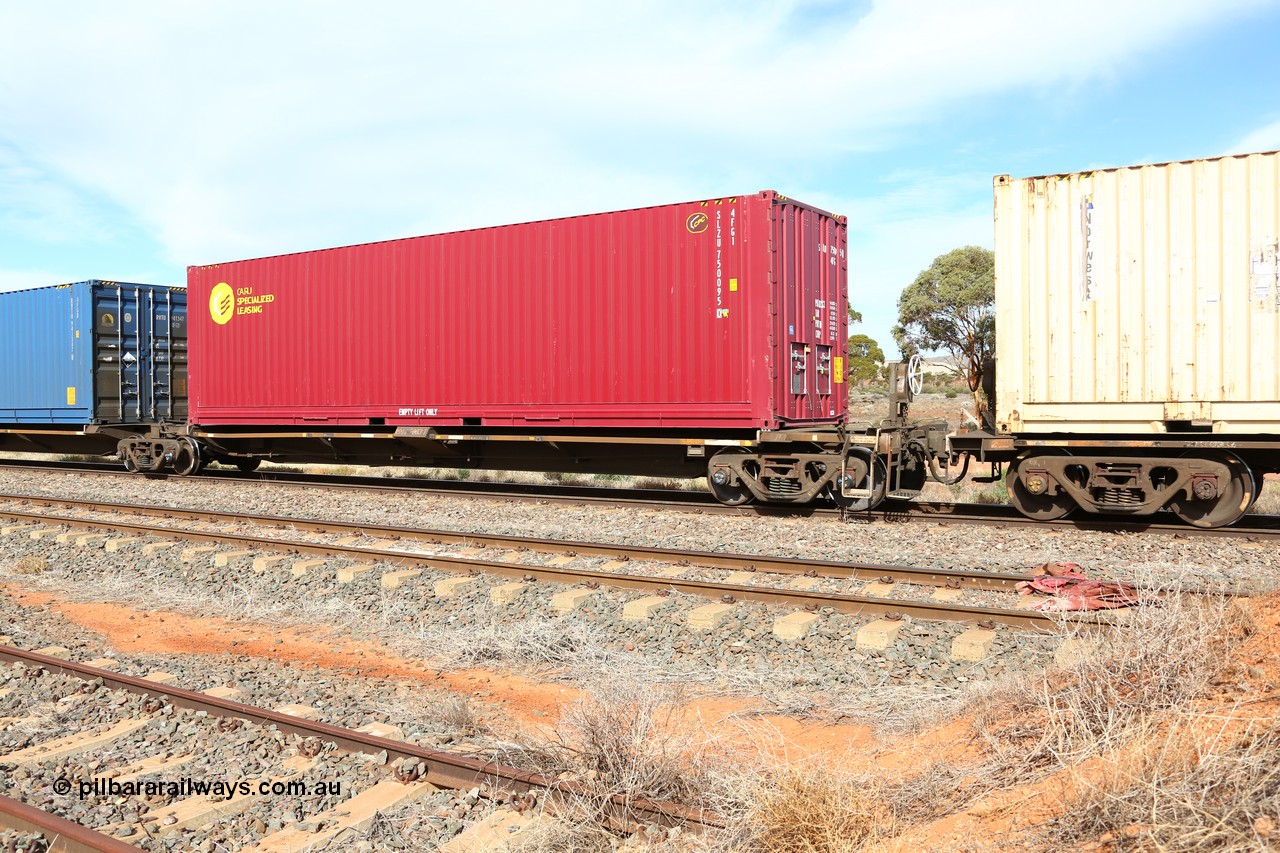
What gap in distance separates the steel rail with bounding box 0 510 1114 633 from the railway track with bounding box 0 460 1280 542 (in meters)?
3.86

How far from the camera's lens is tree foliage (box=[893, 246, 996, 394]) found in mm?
39188

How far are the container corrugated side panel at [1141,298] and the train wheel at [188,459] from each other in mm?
14174

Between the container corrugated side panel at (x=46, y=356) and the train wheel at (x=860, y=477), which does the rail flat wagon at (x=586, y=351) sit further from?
the container corrugated side panel at (x=46, y=356)

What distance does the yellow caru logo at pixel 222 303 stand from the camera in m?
15.9

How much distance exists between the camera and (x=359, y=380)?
14.4m

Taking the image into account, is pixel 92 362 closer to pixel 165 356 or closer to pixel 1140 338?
pixel 165 356

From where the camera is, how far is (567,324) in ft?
40.6

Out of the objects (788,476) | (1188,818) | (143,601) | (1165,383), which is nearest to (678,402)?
(788,476)

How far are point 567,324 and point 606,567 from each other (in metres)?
4.91

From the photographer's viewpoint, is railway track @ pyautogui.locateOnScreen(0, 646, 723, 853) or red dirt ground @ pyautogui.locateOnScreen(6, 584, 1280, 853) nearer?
red dirt ground @ pyautogui.locateOnScreen(6, 584, 1280, 853)

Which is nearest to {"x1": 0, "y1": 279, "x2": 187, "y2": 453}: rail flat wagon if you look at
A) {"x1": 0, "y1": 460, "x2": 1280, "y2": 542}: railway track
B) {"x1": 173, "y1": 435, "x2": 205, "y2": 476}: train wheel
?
{"x1": 173, "y1": 435, "x2": 205, "y2": 476}: train wheel

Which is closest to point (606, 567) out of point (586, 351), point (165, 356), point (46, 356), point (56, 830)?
point (586, 351)

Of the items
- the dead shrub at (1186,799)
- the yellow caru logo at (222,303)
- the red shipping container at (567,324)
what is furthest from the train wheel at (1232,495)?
the yellow caru logo at (222,303)

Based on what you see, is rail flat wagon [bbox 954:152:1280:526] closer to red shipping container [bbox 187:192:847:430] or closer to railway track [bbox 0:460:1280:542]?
railway track [bbox 0:460:1280:542]
